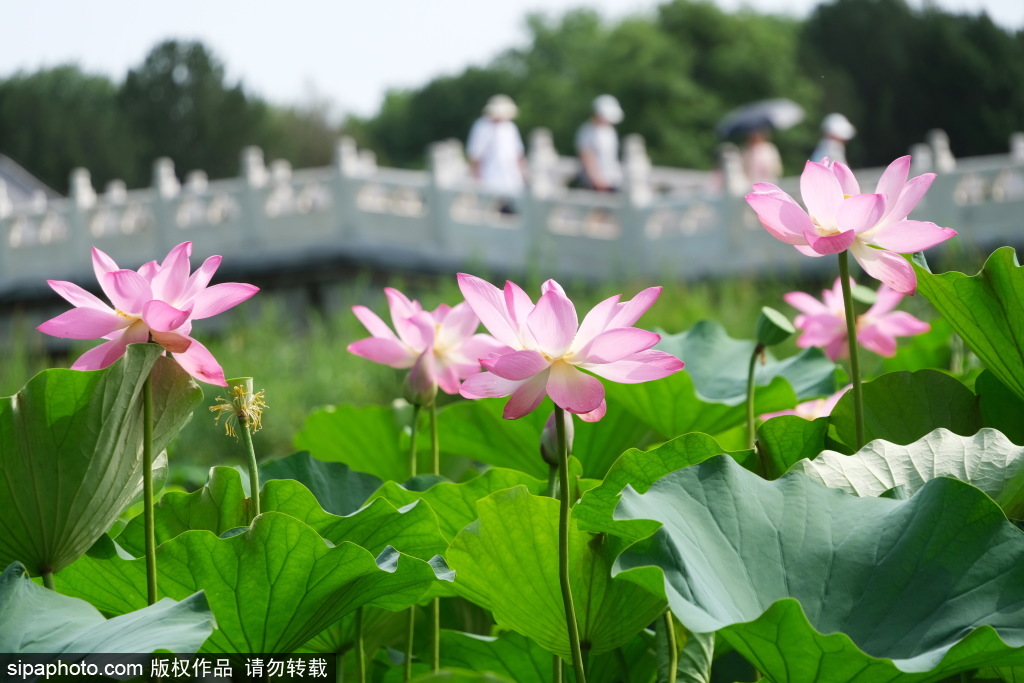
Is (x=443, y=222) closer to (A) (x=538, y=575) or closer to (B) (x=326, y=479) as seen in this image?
(B) (x=326, y=479)

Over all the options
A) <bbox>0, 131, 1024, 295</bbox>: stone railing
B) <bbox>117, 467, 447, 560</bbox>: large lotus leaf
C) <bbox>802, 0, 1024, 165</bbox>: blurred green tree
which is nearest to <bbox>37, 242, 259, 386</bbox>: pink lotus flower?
<bbox>117, 467, 447, 560</bbox>: large lotus leaf

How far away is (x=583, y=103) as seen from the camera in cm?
3134

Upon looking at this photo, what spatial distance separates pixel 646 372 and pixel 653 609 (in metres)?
0.15

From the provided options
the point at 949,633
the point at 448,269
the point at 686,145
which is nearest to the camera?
the point at 949,633

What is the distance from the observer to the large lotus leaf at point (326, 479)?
1.03 meters

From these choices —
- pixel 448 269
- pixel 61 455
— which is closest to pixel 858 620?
pixel 61 455

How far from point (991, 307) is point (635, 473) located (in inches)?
11.9

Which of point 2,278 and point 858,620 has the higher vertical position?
point 2,278

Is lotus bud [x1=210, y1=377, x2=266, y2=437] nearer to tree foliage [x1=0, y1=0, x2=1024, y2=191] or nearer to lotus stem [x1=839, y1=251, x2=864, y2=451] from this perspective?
lotus stem [x1=839, y1=251, x2=864, y2=451]

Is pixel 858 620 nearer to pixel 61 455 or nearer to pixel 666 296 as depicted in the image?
pixel 61 455

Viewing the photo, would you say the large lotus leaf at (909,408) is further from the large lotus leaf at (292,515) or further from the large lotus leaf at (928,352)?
the large lotus leaf at (928,352)

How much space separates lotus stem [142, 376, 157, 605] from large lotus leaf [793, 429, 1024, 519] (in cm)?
44

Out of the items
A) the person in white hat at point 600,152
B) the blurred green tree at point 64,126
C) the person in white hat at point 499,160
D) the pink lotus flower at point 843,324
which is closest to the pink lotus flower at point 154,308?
the pink lotus flower at point 843,324

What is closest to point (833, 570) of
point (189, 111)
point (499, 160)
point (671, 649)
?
point (671, 649)
